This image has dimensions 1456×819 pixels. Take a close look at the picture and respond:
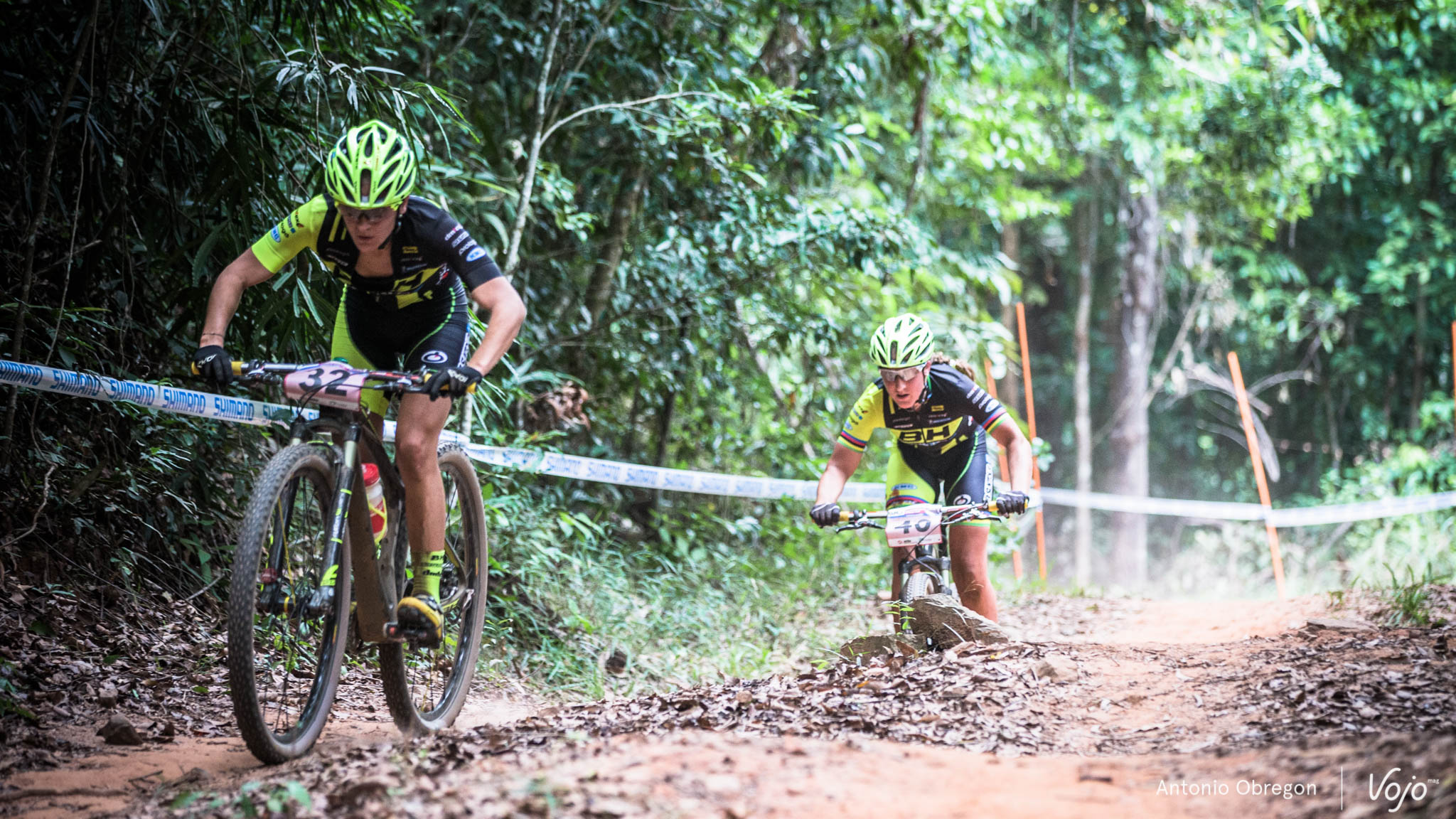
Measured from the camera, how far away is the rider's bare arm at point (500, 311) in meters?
3.94

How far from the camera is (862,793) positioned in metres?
2.84

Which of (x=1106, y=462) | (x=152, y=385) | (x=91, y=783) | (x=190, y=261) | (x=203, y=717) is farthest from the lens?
(x=1106, y=462)

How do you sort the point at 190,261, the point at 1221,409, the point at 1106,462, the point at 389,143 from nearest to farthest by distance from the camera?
the point at 389,143, the point at 190,261, the point at 1221,409, the point at 1106,462

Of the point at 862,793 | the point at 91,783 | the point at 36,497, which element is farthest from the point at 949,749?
the point at 36,497

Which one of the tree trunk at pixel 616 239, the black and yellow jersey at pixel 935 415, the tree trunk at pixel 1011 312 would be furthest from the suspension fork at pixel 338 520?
the tree trunk at pixel 1011 312

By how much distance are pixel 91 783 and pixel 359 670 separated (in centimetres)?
199

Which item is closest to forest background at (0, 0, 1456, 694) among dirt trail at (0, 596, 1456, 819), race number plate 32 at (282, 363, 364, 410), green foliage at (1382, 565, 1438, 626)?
green foliage at (1382, 565, 1438, 626)

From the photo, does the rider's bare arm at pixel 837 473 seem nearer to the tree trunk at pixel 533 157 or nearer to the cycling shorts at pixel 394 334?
the cycling shorts at pixel 394 334

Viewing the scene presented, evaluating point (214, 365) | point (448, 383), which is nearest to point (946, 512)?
point (448, 383)

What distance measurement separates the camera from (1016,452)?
5531 mm

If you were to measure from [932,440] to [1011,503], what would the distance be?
0.89 meters

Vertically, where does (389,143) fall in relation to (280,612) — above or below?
above

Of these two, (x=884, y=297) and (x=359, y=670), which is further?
(x=884, y=297)

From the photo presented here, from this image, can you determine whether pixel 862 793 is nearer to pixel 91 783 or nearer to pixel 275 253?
pixel 91 783
